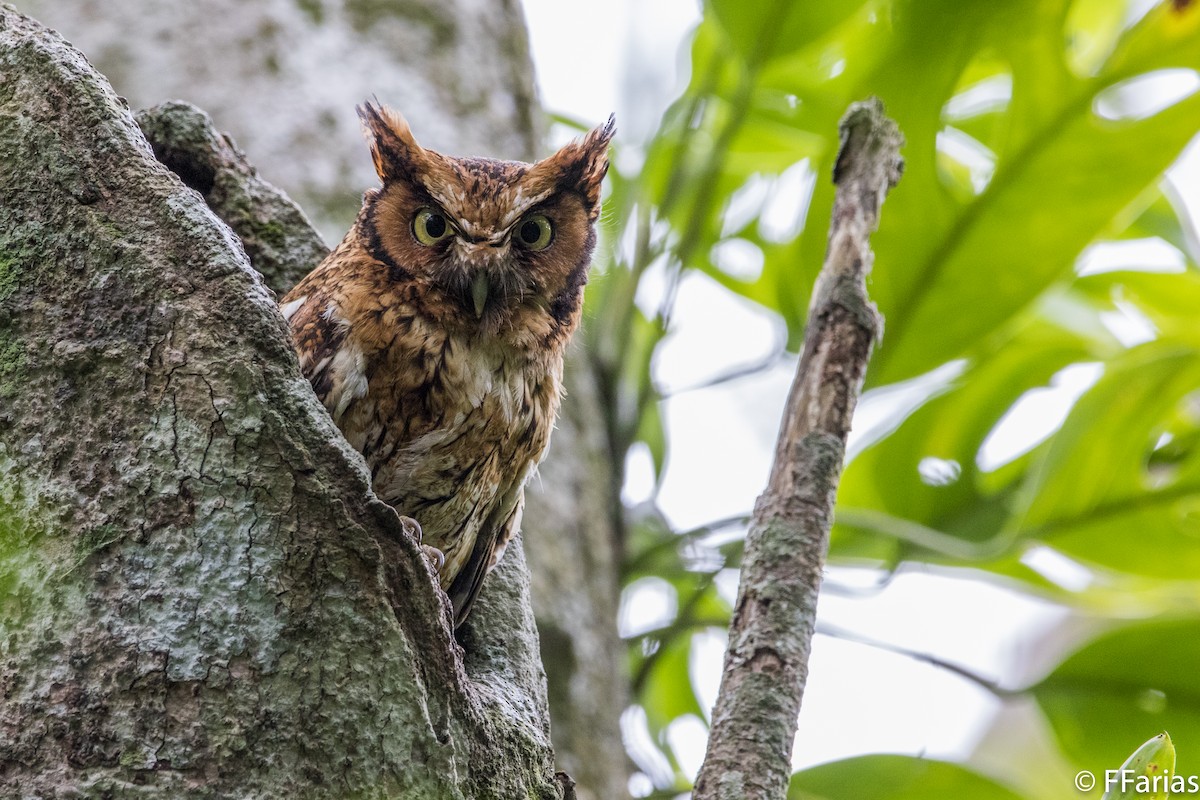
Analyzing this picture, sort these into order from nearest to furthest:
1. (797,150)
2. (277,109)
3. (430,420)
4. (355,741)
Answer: (355,741), (430,420), (277,109), (797,150)

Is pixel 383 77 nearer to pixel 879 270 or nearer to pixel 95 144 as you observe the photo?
pixel 879 270

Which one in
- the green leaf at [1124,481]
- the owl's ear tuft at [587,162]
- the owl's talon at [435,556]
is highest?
the green leaf at [1124,481]

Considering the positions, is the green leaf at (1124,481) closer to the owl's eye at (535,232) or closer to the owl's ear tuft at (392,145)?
the owl's eye at (535,232)

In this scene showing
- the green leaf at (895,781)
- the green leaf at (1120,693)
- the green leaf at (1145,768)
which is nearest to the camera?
the green leaf at (1145,768)

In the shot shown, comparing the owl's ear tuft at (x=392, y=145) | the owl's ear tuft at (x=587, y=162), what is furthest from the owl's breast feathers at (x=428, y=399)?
the owl's ear tuft at (x=587, y=162)

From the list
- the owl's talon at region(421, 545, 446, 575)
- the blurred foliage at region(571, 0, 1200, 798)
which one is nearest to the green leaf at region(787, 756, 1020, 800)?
the blurred foliage at region(571, 0, 1200, 798)

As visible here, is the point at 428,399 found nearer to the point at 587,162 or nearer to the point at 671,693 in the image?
the point at 587,162

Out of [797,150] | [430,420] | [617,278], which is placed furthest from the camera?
[797,150]

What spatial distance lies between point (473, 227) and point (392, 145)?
7.8 inches

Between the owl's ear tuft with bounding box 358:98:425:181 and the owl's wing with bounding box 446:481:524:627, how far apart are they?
1.83 ft

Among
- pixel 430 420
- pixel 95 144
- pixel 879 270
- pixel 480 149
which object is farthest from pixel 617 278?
pixel 95 144

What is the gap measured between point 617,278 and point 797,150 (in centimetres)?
90

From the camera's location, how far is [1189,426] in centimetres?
322

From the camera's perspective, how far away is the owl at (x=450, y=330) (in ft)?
5.78
